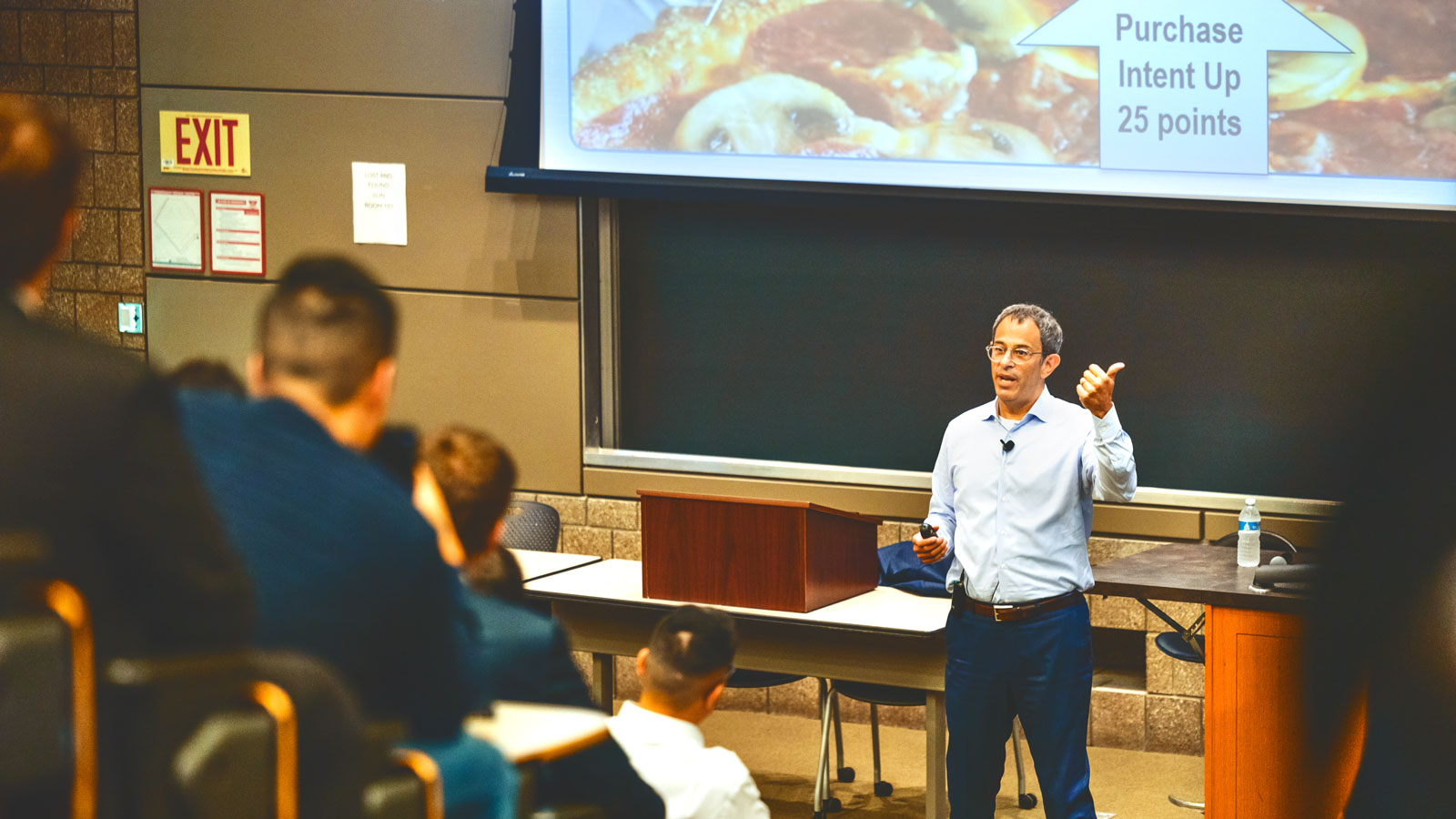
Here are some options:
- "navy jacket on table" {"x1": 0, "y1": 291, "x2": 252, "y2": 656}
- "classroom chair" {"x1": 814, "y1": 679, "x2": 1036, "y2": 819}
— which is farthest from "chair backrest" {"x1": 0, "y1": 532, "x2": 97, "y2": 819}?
"classroom chair" {"x1": 814, "y1": 679, "x2": 1036, "y2": 819}

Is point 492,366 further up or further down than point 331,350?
further down

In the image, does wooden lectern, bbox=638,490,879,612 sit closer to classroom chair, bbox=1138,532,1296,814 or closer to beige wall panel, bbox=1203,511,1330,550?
classroom chair, bbox=1138,532,1296,814

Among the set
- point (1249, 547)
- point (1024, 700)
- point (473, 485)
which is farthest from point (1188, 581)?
point (473, 485)

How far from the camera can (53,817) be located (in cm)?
141

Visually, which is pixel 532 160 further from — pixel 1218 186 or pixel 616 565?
pixel 1218 186

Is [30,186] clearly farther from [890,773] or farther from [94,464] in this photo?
[890,773]

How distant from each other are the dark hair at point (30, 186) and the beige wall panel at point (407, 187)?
4287 millimetres

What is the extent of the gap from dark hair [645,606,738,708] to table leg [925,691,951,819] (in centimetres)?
137

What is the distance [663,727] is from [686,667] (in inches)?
4.9

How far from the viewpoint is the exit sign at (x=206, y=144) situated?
20.0ft

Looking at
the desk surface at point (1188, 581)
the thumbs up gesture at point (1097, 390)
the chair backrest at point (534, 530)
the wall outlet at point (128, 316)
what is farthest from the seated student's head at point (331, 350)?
the wall outlet at point (128, 316)

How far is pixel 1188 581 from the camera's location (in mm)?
3852

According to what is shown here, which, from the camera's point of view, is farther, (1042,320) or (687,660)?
(1042,320)

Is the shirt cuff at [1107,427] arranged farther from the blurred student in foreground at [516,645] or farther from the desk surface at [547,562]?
the blurred student in foreground at [516,645]
